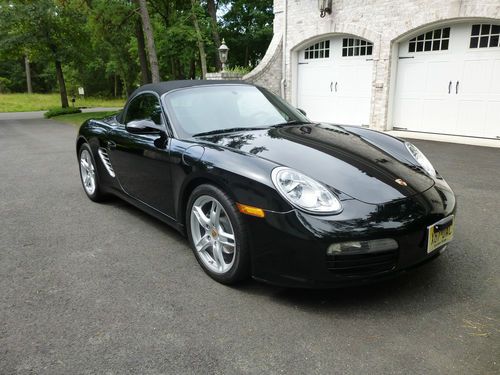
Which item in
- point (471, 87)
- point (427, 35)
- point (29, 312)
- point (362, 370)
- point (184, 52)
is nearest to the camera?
point (362, 370)

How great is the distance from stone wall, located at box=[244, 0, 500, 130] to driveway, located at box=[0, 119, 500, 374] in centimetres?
725

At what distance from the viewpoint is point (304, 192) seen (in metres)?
2.54

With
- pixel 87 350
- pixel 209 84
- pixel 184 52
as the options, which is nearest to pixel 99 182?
pixel 209 84

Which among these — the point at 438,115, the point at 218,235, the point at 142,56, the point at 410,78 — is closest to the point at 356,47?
the point at 410,78

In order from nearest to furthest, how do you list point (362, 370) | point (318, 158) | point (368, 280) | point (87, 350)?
point (362, 370), point (87, 350), point (368, 280), point (318, 158)

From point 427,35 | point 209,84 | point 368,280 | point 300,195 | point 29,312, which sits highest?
point 427,35

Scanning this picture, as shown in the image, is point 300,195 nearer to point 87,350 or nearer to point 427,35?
point 87,350

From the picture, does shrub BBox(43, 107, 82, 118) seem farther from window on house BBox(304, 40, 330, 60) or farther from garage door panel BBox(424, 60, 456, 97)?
garage door panel BBox(424, 60, 456, 97)

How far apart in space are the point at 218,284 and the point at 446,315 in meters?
1.47

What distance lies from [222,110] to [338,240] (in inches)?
69.7

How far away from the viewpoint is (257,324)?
8.09ft

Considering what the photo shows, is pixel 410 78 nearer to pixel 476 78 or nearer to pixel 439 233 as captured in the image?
pixel 476 78

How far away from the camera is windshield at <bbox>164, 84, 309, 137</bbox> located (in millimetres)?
3479

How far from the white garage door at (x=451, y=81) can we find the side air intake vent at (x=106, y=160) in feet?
28.1
